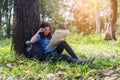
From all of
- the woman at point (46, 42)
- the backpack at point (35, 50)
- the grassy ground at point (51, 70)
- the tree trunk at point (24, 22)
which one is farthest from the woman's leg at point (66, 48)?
the tree trunk at point (24, 22)

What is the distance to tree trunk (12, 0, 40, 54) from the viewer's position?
8.05 metres

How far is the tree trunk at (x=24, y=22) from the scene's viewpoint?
8047mm

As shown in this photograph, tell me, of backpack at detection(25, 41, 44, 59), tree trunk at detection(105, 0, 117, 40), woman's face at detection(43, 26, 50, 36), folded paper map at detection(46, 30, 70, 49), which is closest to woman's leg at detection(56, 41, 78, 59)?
folded paper map at detection(46, 30, 70, 49)

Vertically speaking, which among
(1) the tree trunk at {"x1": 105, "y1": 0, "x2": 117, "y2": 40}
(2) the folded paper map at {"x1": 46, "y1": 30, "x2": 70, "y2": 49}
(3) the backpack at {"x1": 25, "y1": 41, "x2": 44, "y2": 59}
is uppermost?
(2) the folded paper map at {"x1": 46, "y1": 30, "x2": 70, "y2": 49}

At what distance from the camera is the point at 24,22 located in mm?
8094

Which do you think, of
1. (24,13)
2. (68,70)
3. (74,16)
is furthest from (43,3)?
(68,70)

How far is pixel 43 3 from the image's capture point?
33344 mm

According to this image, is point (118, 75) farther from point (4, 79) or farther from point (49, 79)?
point (4, 79)

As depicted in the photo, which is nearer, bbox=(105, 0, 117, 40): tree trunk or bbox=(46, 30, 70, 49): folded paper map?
bbox=(46, 30, 70, 49): folded paper map

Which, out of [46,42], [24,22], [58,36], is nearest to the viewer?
[58,36]

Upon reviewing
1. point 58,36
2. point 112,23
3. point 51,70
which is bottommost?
point 112,23

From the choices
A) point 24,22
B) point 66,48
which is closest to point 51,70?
point 66,48

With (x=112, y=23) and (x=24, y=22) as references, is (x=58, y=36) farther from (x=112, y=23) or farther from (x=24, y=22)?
(x=112, y=23)

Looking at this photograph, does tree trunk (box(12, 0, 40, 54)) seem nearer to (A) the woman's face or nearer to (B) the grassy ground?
(B) the grassy ground
